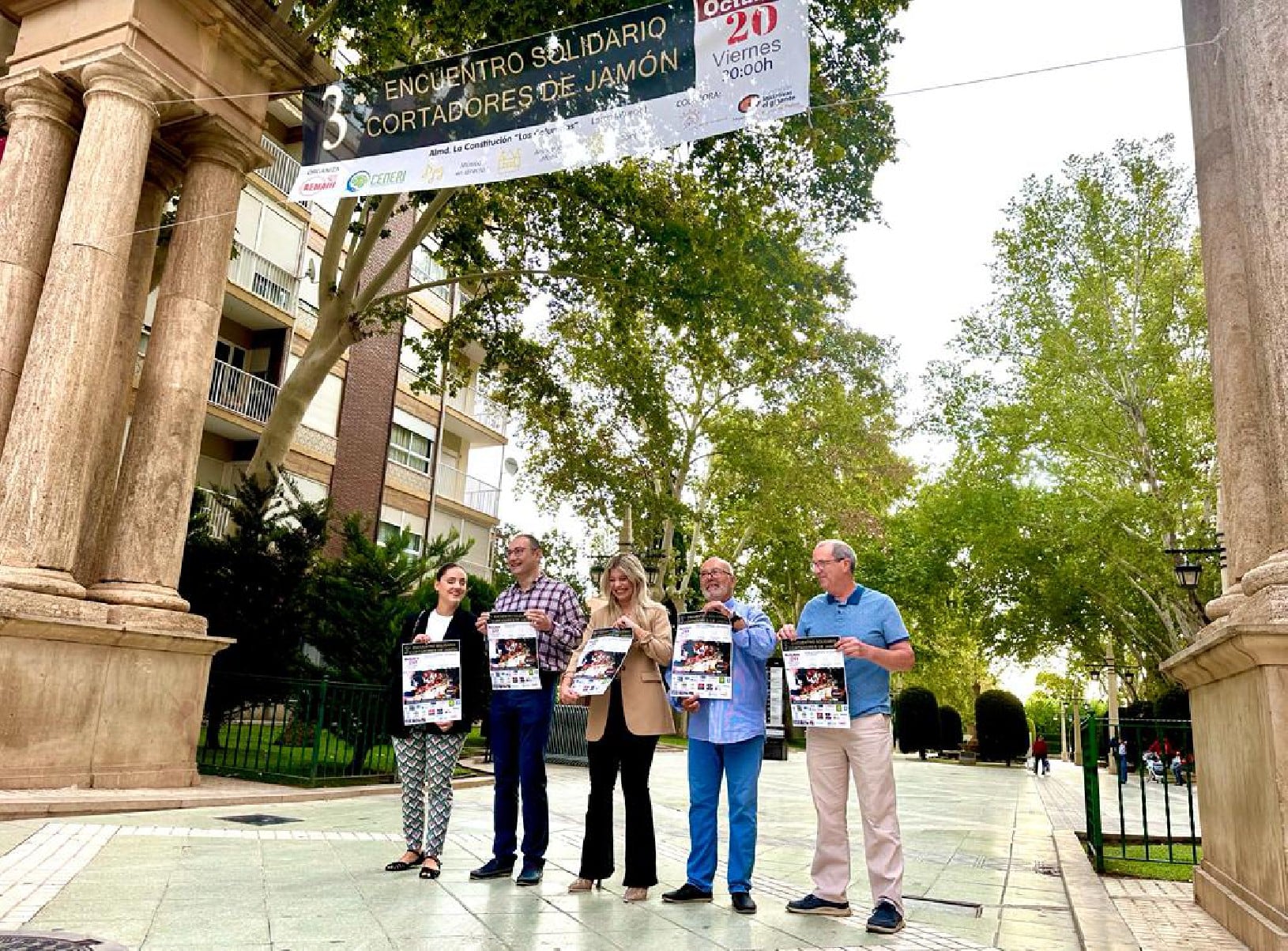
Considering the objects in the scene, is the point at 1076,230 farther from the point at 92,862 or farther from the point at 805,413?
the point at 92,862

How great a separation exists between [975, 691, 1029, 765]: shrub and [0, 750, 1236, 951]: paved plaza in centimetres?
3503

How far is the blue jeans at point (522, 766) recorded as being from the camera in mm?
6031

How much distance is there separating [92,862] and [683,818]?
20.9 feet

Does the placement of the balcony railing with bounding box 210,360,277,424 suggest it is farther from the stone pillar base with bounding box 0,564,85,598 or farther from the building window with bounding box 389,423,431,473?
the stone pillar base with bounding box 0,564,85,598

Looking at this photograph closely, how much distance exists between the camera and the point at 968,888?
23.0 ft

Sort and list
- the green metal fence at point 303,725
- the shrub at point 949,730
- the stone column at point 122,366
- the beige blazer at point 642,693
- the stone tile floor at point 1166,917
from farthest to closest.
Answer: the shrub at point 949,730
the green metal fence at point 303,725
the stone column at point 122,366
the beige blazer at point 642,693
the stone tile floor at point 1166,917

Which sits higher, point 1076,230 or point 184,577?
point 1076,230

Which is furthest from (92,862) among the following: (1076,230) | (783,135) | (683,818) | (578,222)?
(1076,230)

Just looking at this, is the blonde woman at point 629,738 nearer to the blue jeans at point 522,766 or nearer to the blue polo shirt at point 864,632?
the blue jeans at point 522,766

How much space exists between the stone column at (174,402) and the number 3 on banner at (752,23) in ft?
22.4

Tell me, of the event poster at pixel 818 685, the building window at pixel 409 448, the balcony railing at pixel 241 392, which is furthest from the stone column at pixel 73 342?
the building window at pixel 409 448

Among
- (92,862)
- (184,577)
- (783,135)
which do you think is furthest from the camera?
(783,135)

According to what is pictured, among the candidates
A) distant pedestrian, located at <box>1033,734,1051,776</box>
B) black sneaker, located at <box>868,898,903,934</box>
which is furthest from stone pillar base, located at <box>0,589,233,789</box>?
distant pedestrian, located at <box>1033,734,1051,776</box>

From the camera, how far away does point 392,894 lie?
→ 5.54 meters
